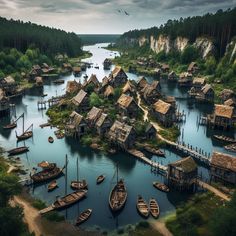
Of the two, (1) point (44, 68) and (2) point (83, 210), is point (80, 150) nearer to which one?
(2) point (83, 210)

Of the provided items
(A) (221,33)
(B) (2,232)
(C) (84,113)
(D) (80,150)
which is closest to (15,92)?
(C) (84,113)

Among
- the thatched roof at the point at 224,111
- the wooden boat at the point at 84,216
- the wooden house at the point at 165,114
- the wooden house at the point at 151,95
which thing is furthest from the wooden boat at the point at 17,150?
the thatched roof at the point at 224,111

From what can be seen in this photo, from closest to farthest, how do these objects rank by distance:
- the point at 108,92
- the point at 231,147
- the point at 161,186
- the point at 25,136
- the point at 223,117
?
1. the point at 161,186
2. the point at 231,147
3. the point at 25,136
4. the point at 223,117
5. the point at 108,92

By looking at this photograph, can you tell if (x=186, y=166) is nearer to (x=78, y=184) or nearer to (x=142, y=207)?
(x=142, y=207)

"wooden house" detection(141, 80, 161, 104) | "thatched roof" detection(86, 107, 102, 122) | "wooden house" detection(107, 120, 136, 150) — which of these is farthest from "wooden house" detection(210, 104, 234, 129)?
"thatched roof" detection(86, 107, 102, 122)

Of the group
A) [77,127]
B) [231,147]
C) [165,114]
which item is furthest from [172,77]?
[77,127]
